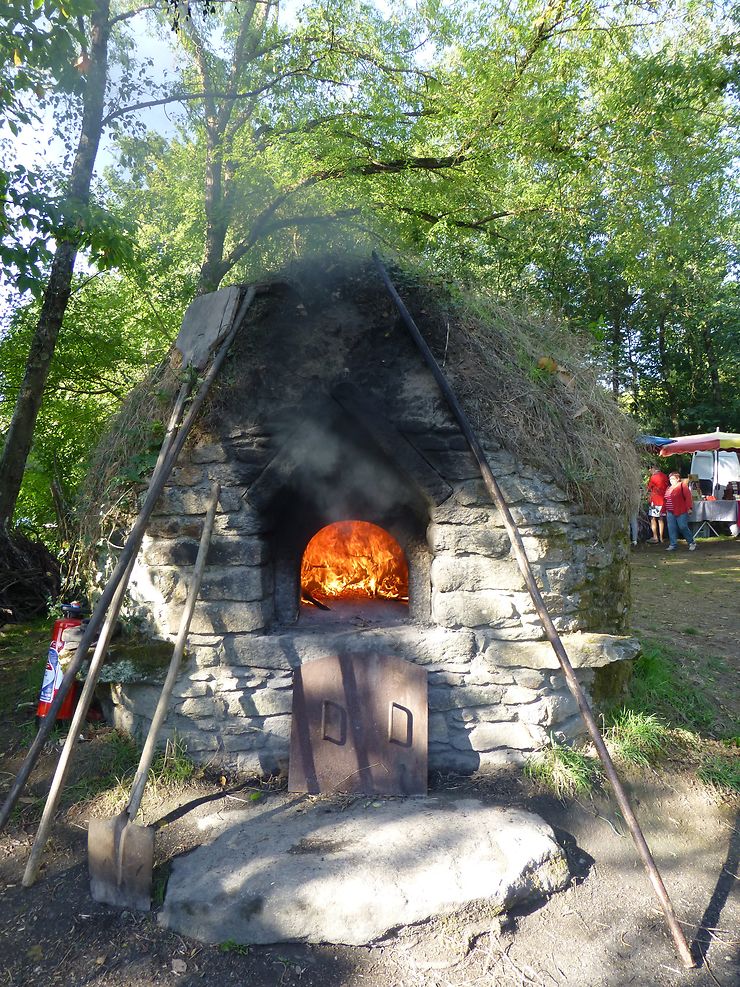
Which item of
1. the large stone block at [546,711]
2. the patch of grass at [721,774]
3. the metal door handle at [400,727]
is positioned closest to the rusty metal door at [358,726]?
Result: the metal door handle at [400,727]

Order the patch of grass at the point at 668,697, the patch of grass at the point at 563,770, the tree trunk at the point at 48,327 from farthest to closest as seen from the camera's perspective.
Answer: the tree trunk at the point at 48,327 → the patch of grass at the point at 668,697 → the patch of grass at the point at 563,770

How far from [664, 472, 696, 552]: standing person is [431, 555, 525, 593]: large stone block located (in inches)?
397

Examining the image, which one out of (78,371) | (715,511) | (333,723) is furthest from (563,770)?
(715,511)

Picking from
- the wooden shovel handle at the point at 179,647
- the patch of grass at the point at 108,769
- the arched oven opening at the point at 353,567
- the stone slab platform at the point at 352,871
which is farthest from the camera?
the arched oven opening at the point at 353,567

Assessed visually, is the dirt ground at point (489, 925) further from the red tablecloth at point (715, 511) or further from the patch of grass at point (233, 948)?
the red tablecloth at point (715, 511)

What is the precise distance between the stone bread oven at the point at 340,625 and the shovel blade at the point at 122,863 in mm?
966

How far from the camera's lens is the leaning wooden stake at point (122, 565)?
10.7 feet

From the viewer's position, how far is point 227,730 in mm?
3996

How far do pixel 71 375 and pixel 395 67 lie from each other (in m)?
7.27

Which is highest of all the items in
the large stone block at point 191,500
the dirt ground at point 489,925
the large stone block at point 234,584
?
the large stone block at point 191,500

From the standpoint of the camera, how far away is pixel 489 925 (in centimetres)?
284

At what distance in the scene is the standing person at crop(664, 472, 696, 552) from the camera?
1248 cm

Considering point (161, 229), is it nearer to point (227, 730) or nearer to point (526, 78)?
point (526, 78)

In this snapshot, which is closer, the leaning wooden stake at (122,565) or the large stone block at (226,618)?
the leaning wooden stake at (122,565)
